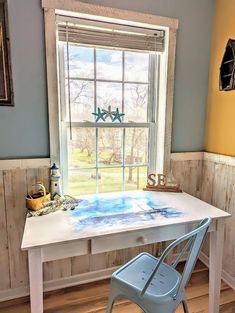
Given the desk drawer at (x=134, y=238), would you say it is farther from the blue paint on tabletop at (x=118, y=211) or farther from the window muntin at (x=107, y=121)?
the window muntin at (x=107, y=121)

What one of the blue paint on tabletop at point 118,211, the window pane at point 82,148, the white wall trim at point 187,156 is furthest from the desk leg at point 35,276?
the white wall trim at point 187,156

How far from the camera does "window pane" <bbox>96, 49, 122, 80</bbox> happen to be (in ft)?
6.04

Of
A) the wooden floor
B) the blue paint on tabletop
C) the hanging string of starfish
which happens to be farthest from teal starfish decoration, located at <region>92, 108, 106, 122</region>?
the wooden floor

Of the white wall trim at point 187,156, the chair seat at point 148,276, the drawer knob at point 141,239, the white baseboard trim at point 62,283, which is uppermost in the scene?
the white wall trim at point 187,156

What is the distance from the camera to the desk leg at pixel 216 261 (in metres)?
1.49

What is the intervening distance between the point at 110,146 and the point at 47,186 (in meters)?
0.59

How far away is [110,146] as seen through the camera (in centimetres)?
198

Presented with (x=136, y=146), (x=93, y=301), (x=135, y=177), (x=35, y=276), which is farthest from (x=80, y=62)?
(x=93, y=301)

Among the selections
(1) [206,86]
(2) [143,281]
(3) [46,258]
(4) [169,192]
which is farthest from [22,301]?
(1) [206,86]

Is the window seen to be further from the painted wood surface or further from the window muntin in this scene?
the painted wood surface

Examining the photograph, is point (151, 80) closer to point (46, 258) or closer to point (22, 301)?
point (46, 258)

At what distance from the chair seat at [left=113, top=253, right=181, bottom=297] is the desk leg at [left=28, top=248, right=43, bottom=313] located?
375 millimetres

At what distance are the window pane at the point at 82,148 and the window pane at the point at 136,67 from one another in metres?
0.54

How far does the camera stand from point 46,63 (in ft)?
5.37
